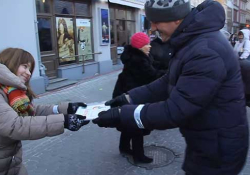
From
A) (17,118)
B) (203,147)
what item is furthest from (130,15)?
(203,147)

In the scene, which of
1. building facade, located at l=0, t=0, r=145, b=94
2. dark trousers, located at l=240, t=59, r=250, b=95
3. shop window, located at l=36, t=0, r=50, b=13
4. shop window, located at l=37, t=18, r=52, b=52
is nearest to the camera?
dark trousers, located at l=240, t=59, r=250, b=95

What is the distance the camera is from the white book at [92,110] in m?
2.03

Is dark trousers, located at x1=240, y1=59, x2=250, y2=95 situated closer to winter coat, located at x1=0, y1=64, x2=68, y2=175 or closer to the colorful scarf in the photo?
winter coat, located at x1=0, y1=64, x2=68, y2=175

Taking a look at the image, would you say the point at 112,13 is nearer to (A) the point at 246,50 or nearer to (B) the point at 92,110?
(A) the point at 246,50

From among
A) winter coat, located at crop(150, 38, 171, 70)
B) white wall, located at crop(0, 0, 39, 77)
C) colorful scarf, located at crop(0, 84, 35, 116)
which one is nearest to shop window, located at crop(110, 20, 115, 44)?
white wall, located at crop(0, 0, 39, 77)

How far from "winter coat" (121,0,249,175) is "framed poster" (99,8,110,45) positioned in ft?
33.3

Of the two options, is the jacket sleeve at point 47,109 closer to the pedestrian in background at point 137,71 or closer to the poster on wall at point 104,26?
the pedestrian in background at point 137,71

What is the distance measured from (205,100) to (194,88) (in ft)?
0.32

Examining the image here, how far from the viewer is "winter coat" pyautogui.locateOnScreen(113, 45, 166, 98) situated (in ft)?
11.8

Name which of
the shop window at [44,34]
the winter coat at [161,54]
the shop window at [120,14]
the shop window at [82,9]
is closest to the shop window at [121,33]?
the shop window at [120,14]

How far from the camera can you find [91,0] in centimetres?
1105

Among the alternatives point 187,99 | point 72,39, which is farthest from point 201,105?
point 72,39

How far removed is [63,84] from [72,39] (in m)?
2.16

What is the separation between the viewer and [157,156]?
3.95 m
